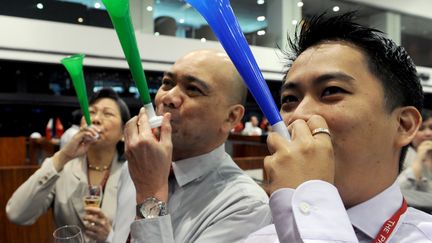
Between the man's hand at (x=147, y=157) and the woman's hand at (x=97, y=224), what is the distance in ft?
2.17

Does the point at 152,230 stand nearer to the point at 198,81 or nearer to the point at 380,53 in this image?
the point at 198,81

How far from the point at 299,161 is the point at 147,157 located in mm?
477

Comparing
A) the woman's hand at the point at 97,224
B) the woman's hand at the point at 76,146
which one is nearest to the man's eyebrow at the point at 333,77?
the woman's hand at the point at 97,224

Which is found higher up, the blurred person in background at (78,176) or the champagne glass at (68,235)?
the champagne glass at (68,235)

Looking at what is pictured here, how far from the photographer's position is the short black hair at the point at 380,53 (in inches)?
33.1

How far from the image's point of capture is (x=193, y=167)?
1.28 metres

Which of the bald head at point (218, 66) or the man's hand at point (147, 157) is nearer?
the man's hand at point (147, 157)

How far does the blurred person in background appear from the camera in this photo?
1807 millimetres

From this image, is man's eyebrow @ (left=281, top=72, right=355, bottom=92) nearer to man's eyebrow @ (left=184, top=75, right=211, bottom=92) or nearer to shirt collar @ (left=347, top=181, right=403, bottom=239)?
shirt collar @ (left=347, top=181, right=403, bottom=239)

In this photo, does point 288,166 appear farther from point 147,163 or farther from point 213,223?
point 213,223

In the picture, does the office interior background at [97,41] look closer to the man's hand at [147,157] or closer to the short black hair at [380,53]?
the short black hair at [380,53]

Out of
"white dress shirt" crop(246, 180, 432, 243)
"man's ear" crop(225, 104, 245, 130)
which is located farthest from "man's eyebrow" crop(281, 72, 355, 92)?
"man's ear" crop(225, 104, 245, 130)

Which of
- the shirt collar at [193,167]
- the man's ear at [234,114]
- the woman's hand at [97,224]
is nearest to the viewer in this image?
the shirt collar at [193,167]

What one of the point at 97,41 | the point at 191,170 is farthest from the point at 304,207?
the point at 97,41
